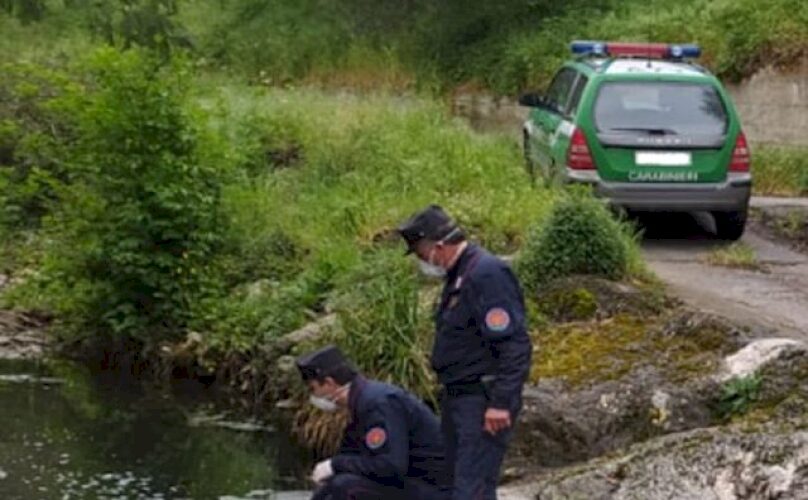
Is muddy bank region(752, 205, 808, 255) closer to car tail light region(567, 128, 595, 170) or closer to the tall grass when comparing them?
car tail light region(567, 128, 595, 170)

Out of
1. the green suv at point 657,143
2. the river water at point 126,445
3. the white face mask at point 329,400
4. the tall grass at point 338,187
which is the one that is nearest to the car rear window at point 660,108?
the green suv at point 657,143

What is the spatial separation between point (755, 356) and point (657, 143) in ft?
16.9

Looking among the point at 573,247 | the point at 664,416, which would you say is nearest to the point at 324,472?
the point at 664,416

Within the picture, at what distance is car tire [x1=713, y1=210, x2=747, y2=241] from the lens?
16281 mm

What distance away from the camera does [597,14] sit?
93.7ft

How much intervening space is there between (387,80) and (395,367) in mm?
17675

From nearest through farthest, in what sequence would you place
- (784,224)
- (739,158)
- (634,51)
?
(739,158) → (784,224) → (634,51)

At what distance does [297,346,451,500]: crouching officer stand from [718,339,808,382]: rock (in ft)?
10.6

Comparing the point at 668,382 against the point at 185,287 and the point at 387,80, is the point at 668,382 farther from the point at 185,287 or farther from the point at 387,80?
the point at 387,80

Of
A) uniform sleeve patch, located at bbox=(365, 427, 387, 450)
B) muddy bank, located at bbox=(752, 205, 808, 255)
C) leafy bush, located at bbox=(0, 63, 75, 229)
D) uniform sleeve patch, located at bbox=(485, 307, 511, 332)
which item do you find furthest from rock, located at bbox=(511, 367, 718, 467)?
leafy bush, located at bbox=(0, 63, 75, 229)

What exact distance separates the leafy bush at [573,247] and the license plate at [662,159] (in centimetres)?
240

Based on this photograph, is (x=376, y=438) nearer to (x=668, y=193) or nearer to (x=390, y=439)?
(x=390, y=439)

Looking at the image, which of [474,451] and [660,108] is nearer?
[474,451]

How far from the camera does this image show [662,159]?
15812 millimetres
